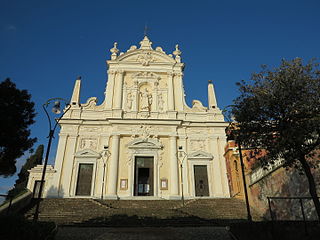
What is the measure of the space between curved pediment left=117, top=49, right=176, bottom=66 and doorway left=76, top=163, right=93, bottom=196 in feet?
38.1

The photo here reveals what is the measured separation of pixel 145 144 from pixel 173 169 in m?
3.22

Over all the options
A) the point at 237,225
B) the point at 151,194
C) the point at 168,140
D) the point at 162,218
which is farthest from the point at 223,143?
the point at 237,225

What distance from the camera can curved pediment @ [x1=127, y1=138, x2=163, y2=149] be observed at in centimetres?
2011

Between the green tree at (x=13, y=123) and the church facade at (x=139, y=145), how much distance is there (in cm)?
902

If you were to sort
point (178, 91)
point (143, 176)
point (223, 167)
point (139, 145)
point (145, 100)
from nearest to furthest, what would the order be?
point (223, 167) < point (139, 145) < point (143, 176) < point (145, 100) < point (178, 91)

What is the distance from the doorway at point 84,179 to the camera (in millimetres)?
18578

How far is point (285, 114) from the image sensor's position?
8016mm

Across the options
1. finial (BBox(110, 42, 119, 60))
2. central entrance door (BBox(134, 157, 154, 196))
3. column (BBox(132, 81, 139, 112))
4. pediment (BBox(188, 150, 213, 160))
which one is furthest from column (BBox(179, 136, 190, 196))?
finial (BBox(110, 42, 119, 60))

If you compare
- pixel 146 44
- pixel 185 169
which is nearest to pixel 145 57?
pixel 146 44

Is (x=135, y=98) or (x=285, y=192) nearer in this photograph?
(x=285, y=192)

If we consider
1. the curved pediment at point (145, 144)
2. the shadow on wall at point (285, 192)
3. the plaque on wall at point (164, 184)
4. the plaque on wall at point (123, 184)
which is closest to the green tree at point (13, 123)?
the plaque on wall at point (123, 184)

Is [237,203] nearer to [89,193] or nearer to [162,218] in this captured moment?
[162,218]

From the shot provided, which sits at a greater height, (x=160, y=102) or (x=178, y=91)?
(x=178, y=91)

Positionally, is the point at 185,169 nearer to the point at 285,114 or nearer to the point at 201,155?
the point at 201,155
